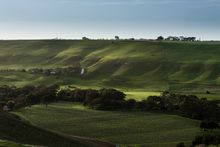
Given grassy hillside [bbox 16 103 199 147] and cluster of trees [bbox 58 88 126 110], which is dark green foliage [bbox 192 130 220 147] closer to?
grassy hillside [bbox 16 103 199 147]

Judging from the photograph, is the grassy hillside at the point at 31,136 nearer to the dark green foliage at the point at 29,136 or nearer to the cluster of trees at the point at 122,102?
the dark green foliage at the point at 29,136

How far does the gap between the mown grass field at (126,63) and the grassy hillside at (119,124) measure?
16357 millimetres

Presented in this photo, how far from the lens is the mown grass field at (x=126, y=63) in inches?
4882

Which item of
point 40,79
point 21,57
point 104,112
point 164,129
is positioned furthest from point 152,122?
point 21,57

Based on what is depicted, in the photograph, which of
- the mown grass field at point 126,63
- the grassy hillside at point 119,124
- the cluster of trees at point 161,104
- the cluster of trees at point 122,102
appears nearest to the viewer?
the grassy hillside at point 119,124

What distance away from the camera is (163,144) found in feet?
198

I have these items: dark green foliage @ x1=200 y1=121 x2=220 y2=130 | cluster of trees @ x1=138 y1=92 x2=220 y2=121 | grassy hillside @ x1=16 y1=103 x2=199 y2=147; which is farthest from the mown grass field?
dark green foliage @ x1=200 y1=121 x2=220 y2=130

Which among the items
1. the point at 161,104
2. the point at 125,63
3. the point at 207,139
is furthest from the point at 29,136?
the point at 125,63

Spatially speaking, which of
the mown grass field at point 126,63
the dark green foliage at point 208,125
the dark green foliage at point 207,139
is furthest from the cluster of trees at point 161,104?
the dark green foliage at point 207,139

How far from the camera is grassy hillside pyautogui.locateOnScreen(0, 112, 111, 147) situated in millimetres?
55656

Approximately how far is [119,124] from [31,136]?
1638cm

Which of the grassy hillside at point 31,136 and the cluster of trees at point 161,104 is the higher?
the cluster of trees at point 161,104

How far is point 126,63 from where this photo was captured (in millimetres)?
153625

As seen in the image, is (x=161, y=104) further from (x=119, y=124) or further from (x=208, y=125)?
(x=208, y=125)
